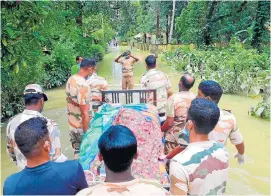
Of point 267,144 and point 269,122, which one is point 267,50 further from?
point 267,144

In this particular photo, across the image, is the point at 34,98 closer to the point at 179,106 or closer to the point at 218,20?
the point at 179,106

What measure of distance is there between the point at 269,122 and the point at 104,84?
4960 millimetres

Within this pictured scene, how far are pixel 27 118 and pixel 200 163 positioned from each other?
1.82 m

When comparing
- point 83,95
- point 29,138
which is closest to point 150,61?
point 83,95

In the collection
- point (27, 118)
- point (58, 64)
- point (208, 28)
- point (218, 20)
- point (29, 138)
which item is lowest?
point (58, 64)

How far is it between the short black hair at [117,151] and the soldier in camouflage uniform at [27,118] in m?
1.36

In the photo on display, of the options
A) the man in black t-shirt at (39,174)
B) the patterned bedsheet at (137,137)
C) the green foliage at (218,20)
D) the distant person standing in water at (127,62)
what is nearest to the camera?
the man in black t-shirt at (39,174)

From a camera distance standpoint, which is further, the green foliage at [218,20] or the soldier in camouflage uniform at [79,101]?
the green foliage at [218,20]

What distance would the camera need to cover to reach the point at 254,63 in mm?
11891

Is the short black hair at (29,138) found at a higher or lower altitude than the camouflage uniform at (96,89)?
higher

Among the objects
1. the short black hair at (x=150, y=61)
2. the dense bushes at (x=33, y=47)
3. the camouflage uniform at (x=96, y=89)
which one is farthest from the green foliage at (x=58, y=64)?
the short black hair at (x=150, y=61)

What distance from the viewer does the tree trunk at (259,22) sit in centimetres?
1650

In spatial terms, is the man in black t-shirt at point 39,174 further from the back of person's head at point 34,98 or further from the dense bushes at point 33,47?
the dense bushes at point 33,47

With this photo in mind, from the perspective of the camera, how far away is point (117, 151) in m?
1.78
